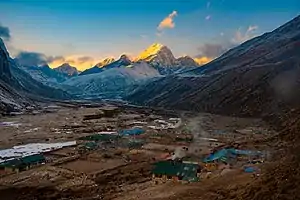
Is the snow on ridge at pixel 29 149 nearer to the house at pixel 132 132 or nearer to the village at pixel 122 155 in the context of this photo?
the village at pixel 122 155

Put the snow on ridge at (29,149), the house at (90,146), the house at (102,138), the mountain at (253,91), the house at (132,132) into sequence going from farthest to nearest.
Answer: the mountain at (253,91) → the house at (132,132) → the house at (102,138) → the house at (90,146) → the snow on ridge at (29,149)

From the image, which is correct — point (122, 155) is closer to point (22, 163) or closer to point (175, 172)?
point (22, 163)

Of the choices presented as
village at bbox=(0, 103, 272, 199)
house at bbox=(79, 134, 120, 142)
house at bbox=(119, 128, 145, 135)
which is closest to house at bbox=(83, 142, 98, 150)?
village at bbox=(0, 103, 272, 199)

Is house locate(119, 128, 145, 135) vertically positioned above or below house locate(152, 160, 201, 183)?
above

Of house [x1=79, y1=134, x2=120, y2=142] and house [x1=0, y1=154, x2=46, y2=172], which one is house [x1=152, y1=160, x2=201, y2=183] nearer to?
house [x1=0, y1=154, x2=46, y2=172]

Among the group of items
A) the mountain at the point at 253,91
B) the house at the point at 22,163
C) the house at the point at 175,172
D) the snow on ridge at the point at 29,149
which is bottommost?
the house at the point at 175,172

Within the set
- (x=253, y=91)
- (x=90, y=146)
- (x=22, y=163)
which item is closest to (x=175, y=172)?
(x=22, y=163)

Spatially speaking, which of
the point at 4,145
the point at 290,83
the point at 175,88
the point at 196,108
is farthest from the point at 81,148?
the point at 175,88

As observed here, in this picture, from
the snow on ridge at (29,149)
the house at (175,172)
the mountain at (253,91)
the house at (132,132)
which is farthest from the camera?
the mountain at (253,91)

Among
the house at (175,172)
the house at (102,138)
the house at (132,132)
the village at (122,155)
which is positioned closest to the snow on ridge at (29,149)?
the village at (122,155)
